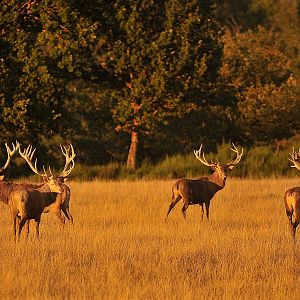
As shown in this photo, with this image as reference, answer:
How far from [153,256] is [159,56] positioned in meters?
20.5

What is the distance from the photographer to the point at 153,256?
1414 cm

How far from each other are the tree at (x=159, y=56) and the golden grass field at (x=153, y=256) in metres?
12.0

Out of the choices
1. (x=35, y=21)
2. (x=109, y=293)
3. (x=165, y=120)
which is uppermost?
(x=35, y=21)

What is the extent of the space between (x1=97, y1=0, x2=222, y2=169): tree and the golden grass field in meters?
12.0

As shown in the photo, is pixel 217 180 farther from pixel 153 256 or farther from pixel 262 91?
pixel 262 91

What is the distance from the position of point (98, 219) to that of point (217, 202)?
4.43 meters

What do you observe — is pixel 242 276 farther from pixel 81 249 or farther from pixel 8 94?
pixel 8 94

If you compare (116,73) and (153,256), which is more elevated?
(116,73)

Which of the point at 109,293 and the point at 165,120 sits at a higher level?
the point at 165,120

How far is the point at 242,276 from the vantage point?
1238 cm

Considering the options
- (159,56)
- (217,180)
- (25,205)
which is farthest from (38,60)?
(25,205)

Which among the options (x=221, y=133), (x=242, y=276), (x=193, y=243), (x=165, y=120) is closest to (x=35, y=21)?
(x=165, y=120)

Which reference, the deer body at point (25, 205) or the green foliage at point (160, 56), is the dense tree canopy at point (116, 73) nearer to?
the green foliage at point (160, 56)

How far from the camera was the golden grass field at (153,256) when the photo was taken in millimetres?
11430
